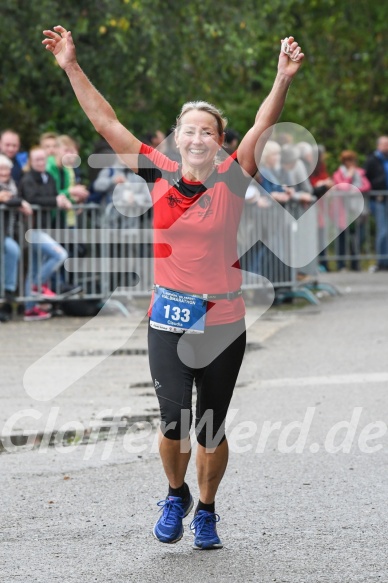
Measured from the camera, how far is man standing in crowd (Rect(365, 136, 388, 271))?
21719 millimetres

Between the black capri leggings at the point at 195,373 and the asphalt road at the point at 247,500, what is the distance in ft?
1.68

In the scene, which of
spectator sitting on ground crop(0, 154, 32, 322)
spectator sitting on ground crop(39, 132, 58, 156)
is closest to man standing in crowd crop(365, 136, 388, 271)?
spectator sitting on ground crop(39, 132, 58, 156)

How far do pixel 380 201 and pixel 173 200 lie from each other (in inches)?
650

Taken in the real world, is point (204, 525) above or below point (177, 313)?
below

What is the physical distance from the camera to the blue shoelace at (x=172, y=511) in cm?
562

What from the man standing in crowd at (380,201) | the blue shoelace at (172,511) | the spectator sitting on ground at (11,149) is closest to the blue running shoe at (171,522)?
the blue shoelace at (172,511)

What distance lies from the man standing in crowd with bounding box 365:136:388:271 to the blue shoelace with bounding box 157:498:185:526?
642 inches

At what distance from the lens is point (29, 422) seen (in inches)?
345

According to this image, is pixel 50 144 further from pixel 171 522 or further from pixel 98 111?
pixel 171 522

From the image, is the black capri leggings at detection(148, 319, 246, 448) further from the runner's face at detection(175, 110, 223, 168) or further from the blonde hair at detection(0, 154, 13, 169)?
the blonde hair at detection(0, 154, 13, 169)

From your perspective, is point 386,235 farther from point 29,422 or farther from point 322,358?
point 29,422

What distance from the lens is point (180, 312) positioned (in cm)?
557

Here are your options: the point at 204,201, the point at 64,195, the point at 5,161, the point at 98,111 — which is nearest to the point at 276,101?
the point at 204,201

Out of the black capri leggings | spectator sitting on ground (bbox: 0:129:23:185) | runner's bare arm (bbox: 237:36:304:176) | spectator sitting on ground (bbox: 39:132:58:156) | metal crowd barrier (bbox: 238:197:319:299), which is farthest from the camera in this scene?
metal crowd barrier (bbox: 238:197:319:299)
